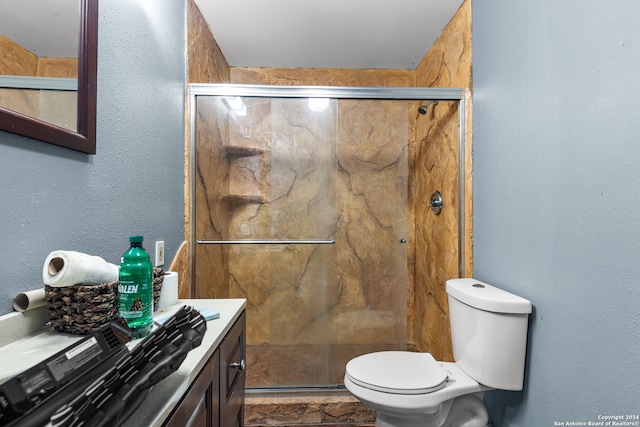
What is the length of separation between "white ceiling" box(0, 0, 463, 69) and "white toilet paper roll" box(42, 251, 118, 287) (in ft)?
5.41

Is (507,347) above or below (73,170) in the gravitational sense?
below

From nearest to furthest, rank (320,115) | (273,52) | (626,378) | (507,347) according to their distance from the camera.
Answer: (626,378) < (507,347) < (320,115) < (273,52)

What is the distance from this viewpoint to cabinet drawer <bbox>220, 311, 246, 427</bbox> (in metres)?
0.86

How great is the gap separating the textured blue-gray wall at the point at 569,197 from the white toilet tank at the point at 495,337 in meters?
0.05

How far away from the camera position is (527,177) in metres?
1.20

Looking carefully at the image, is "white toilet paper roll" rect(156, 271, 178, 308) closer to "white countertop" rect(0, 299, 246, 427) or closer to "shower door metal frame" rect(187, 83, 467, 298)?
"white countertop" rect(0, 299, 246, 427)

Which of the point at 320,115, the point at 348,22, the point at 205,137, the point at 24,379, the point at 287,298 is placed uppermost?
the point at 348,22

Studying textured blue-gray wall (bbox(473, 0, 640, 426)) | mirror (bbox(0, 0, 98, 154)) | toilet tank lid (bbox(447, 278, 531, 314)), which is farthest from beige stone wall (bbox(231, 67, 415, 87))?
toilet tank lid (bbox(447, 278, 531, 314))

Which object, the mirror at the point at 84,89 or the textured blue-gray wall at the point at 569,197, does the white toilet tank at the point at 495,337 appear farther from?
the mirror at the point at 84,89

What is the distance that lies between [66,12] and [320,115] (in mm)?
1204

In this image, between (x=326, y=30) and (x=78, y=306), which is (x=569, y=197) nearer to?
(x=78, y=306)

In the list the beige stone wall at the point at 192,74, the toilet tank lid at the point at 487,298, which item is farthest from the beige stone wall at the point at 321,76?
the toilet tank lid at the point at 487,298

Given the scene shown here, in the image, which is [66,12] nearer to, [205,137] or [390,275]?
[205,137]

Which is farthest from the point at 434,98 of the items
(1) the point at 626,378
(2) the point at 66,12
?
(2) the point at 66,12
